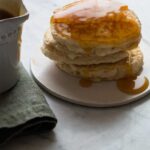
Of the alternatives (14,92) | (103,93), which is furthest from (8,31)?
(103,93)

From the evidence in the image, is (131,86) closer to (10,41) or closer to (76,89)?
(76,89)

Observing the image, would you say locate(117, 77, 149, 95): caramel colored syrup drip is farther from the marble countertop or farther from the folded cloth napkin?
the folded cloth napkin

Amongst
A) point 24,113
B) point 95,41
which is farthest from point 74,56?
point 24,113

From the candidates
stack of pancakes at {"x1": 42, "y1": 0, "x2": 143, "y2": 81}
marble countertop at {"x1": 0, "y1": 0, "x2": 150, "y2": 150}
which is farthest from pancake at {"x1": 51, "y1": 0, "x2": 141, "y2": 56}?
marble countertop at {"x1": 0, "y1": 0, "x2": 150, "y2": 150}

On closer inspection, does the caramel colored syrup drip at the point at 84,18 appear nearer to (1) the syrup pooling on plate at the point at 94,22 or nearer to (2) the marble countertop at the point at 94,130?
(1) the syrup pooling on plate at the point at 94,22

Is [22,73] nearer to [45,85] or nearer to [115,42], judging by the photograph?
[45,85]
